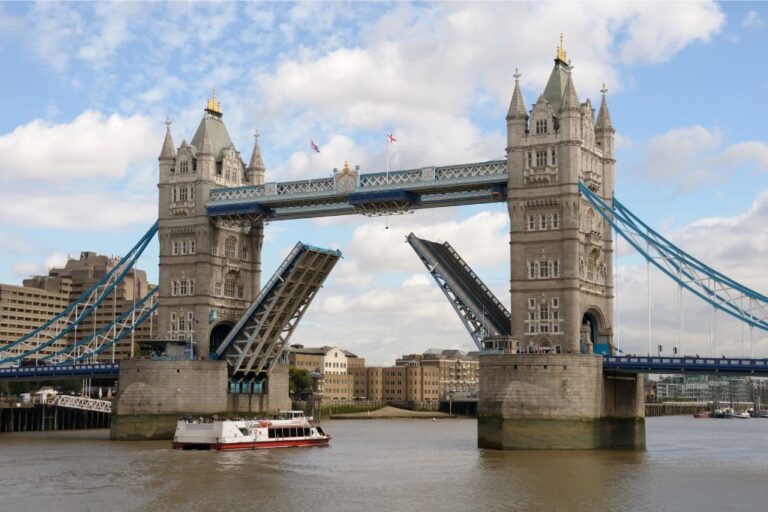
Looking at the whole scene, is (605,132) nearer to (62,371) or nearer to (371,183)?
(371,183)

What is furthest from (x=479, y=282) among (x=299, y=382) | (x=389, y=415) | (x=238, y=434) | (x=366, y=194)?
(x=389, y=415)

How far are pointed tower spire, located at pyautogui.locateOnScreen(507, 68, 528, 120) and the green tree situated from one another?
83366 mm

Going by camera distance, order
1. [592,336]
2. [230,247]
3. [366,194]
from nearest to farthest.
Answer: [592,336] < [366,194] < [230,247]

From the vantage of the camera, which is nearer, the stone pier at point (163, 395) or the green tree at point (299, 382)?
the stone pier at point (163, 395)

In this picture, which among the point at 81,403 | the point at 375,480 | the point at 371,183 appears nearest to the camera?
the point at 375,480

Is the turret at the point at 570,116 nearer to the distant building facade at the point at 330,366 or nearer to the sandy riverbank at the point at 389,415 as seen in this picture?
the sandy riverbank at the point at 389,415

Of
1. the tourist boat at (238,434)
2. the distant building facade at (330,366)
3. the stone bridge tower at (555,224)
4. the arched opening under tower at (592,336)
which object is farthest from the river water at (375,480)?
the distant building facade at (330,366)

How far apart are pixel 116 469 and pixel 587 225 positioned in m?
32.0

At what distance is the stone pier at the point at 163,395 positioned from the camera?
73.6 m

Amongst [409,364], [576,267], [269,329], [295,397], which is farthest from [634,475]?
[409,364]

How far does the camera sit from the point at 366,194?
71.1 meters

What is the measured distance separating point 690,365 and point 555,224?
468 inches

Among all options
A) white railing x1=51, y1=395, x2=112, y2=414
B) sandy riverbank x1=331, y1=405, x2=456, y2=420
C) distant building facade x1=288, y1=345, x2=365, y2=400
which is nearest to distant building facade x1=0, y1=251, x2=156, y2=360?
distant building facade x1=288, y1=345, x2=365, y2=400

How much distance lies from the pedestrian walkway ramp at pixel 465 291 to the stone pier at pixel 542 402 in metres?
4.14
